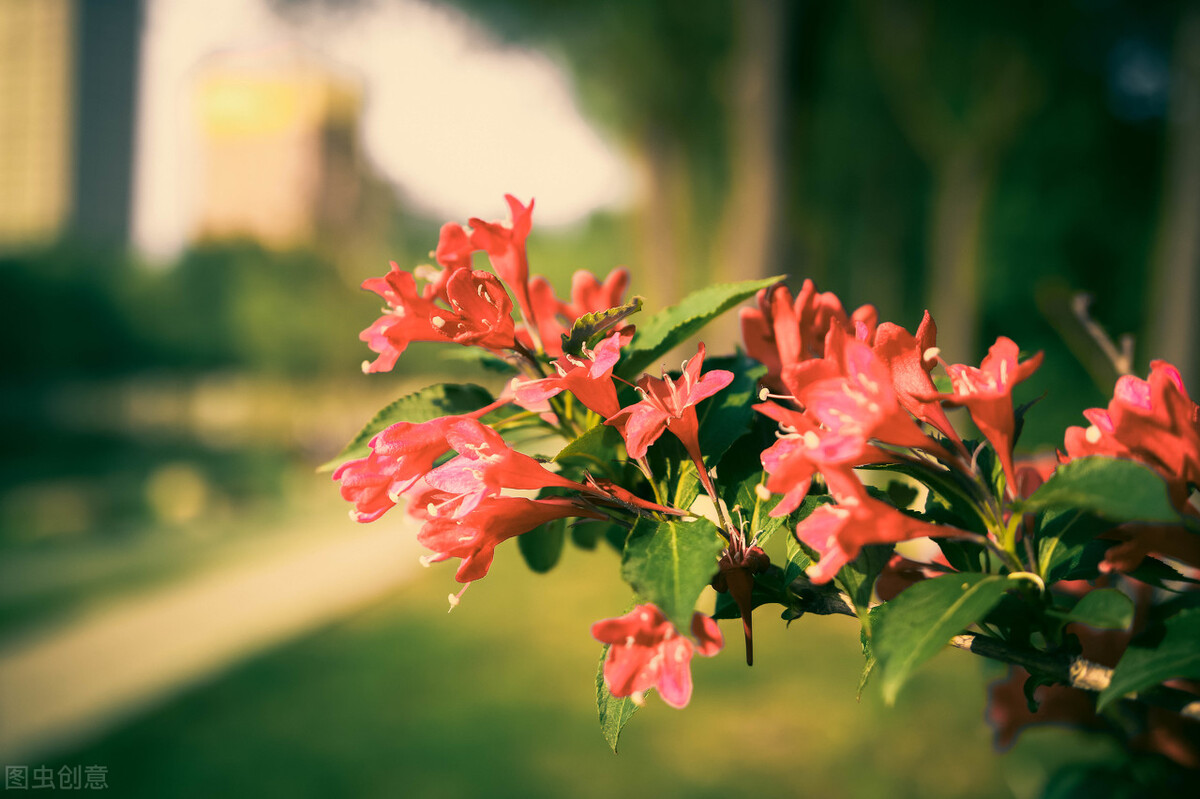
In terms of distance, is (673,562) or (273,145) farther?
(273,145)

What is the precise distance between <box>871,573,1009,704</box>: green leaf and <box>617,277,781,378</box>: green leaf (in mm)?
363

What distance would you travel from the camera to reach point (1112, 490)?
680mm

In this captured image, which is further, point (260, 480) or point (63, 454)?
point (63, 454)

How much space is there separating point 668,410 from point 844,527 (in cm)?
21

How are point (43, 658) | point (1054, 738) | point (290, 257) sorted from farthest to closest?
point (290, 257) → point (43, 658) → point (1054, 738)

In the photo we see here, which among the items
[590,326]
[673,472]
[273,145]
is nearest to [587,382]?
[590,326]

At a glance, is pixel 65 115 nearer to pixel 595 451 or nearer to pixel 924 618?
pixel 595 451

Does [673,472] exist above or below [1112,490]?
below

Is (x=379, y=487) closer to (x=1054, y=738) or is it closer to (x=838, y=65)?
(x=1054, y=738)

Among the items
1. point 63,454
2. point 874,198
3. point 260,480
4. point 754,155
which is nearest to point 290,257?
point 63,454

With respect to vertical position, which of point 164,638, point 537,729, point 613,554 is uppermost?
point 613,554

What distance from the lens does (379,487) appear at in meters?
0.95

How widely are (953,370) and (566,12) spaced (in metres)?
10.4

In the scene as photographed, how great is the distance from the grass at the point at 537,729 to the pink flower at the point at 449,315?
4687mm
